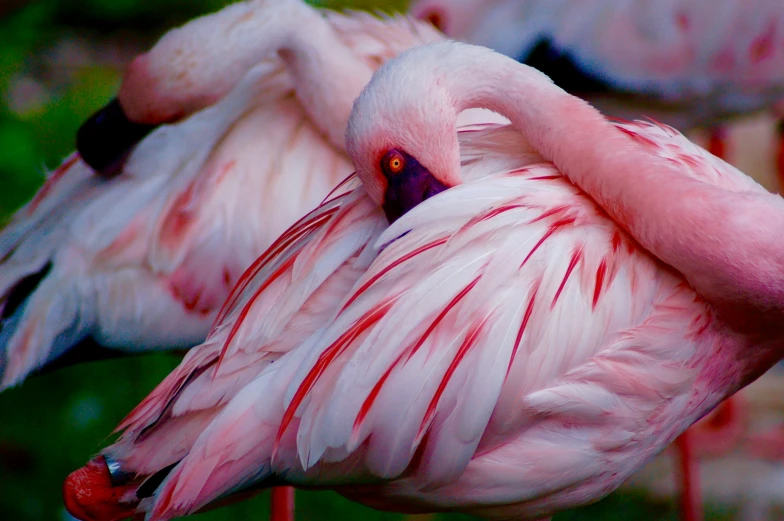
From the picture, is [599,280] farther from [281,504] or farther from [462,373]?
[281,504]

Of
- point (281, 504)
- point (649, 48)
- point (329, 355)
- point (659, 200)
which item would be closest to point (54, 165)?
point (281, 504)

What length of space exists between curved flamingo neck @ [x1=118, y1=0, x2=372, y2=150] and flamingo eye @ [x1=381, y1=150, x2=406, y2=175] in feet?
2.12

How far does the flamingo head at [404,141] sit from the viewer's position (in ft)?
5.89

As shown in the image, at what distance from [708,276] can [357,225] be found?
0.65 meters

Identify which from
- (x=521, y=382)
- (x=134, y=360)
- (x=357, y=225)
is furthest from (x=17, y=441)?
(x=521, y=382)

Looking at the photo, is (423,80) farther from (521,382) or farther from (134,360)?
(134,360)

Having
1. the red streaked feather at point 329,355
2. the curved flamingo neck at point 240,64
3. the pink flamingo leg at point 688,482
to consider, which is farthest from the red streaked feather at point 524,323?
the pink flamingo leg at point 688,482

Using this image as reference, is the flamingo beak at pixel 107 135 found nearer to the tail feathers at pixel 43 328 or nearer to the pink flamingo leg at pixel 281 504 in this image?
the tail feathers at pixel 43 328

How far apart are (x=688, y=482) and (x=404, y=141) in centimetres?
171

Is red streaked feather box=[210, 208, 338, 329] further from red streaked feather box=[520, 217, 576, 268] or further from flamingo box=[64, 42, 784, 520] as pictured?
red streaked feather box=[520, 217, 576, 268]

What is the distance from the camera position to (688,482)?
2953 mm

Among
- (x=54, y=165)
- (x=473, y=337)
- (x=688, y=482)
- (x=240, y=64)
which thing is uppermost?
(x=240, y=64)

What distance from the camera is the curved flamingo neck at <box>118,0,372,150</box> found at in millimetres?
2389

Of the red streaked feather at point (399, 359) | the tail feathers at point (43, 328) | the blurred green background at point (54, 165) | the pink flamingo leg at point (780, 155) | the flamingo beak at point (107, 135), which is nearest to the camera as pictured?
the red streaked feather at point (399, 359)
